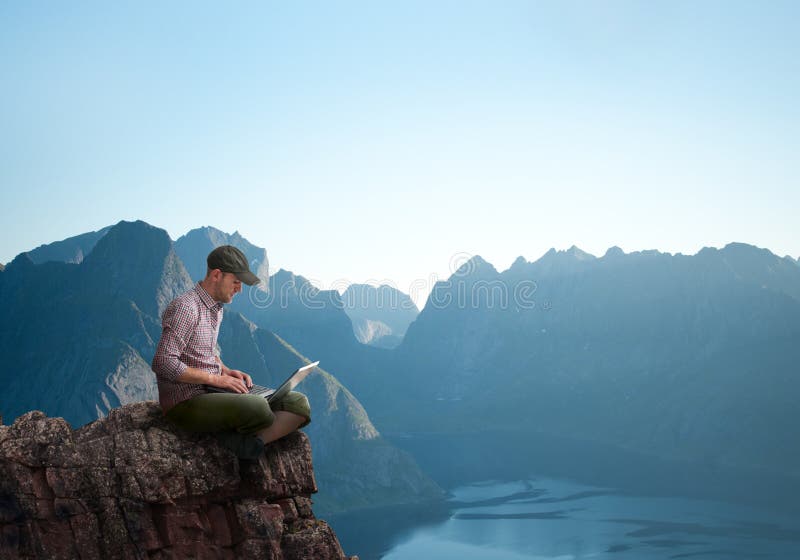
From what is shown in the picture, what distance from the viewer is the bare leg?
14.0 metres

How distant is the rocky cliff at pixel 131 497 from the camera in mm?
13594

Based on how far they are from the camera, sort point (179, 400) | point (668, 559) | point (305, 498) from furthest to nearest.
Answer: point (668, 559) → point (305, 498) → point (179, 400)

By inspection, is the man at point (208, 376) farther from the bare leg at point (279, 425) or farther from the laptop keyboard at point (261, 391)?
the laptop keyboard at point (261, 391)

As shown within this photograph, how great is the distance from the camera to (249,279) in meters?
13.8

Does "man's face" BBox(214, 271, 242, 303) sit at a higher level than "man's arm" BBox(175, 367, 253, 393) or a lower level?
higher

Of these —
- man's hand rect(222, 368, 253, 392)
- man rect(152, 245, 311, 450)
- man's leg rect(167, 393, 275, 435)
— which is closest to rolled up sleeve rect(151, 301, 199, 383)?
man rect(152, 245, 311, 450)

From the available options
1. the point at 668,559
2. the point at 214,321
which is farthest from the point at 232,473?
the point at 668,559

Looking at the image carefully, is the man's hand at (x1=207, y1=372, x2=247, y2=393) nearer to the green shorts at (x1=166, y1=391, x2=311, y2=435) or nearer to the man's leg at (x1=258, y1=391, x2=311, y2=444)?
the green shorts at (x1=166, y1=391, x2=311, y2=435)

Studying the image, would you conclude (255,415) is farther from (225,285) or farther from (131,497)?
(131,497)

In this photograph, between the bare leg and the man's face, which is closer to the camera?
the man's face

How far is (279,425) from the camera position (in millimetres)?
14000

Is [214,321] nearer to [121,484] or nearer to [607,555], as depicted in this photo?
[121,484]

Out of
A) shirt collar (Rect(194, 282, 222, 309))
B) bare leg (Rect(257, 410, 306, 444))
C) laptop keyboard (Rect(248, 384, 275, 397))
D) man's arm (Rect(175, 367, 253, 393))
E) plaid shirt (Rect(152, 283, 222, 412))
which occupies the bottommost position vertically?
bare leg (Rect(257, 410, 306, 444))

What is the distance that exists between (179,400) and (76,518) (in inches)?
120
